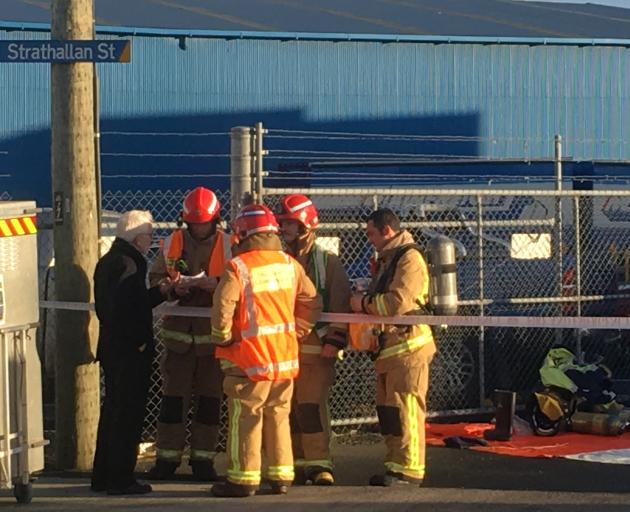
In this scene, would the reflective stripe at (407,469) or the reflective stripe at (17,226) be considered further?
the reflective stripe at (407,469)

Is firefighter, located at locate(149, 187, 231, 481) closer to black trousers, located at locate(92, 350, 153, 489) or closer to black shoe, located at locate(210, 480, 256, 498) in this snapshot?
black trousers, located at locate(92, 350, 153, 489)

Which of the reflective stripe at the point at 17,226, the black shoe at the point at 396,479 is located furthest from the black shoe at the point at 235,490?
the reflective stripe at the point at 17,226

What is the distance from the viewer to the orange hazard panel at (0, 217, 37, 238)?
8023mm

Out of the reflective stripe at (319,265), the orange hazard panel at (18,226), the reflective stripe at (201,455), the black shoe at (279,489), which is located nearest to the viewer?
the orange hazard panel at (18,226)

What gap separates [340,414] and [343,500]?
8.97 feet

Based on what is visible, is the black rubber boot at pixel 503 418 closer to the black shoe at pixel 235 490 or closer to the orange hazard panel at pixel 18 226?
the black shoe at pixel 235 490

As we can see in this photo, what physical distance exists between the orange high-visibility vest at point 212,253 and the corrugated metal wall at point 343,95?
775 inches

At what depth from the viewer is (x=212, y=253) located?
8.97 m

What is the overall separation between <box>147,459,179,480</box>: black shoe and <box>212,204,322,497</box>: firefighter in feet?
2.72

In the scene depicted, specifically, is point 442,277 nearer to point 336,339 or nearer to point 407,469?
point 336,339

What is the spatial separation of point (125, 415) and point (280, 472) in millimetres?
1046

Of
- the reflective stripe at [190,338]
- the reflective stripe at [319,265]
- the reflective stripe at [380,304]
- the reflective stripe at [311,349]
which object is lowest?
the reflective stripe at [311,349]

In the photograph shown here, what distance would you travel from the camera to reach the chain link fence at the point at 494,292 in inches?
439

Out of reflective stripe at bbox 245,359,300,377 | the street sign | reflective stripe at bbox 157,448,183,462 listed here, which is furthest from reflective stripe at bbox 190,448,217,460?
the street sign
